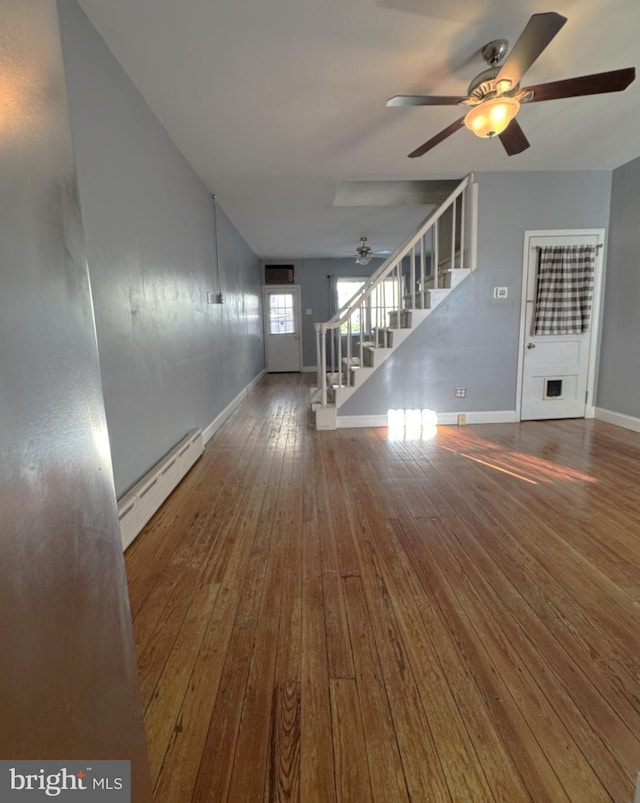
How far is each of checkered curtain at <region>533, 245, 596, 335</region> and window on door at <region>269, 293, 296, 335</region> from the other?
561 centimetres

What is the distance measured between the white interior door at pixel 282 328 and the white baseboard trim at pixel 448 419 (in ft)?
16.2

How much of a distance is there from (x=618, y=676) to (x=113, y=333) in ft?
8.11

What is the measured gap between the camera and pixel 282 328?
8.65 metres

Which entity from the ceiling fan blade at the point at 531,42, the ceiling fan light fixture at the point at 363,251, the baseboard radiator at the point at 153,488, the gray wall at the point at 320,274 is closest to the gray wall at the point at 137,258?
the baseboard radiator at the point at 153,488

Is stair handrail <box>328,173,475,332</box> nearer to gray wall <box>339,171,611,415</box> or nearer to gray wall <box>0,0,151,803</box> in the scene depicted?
gray wall <box>339,171,611,415</box>

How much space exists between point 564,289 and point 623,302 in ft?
1.82

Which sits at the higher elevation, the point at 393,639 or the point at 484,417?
the point at 484,417

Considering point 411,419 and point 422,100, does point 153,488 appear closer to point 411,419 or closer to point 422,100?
point 422,100

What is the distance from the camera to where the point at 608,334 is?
3977mm

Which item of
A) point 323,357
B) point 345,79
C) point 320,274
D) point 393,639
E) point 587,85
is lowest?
point 393,639

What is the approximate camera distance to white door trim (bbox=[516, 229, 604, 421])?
12.7 ft

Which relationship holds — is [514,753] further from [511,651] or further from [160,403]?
[160,403]

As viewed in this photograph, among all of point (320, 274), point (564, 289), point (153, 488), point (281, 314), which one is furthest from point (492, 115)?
point (281, 314)

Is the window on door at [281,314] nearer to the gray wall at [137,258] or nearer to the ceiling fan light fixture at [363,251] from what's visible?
the ceiling fan light fixture at [363,251]
